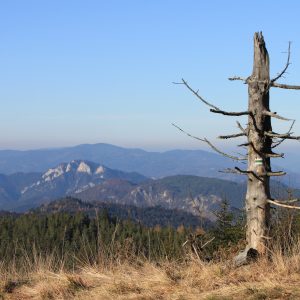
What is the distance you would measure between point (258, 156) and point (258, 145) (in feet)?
0.69

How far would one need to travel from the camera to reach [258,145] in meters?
9.24

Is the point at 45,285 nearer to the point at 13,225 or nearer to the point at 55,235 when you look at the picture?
the point at 55,235

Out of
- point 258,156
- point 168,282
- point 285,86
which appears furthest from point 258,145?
point 168,282

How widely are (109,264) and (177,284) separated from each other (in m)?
2.00

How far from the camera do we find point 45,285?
28.3 feet

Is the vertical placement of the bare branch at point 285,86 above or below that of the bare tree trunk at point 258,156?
above

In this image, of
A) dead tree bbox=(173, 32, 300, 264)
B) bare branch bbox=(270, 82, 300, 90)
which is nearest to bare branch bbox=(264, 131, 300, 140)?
dead tree bbox=(173, 32, 300, 264)

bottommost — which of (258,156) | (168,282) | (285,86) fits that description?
(168,282)

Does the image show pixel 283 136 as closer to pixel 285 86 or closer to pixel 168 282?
pixel 285 86

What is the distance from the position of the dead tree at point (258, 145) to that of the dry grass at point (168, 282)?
2.39 feet

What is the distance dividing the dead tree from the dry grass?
2.39ft

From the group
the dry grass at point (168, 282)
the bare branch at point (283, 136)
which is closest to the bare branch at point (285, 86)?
the bare branch at point (283, 136)

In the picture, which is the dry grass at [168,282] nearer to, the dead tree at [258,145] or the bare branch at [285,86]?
the dead tree at [258,145]

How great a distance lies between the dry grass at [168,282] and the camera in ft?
24.1
